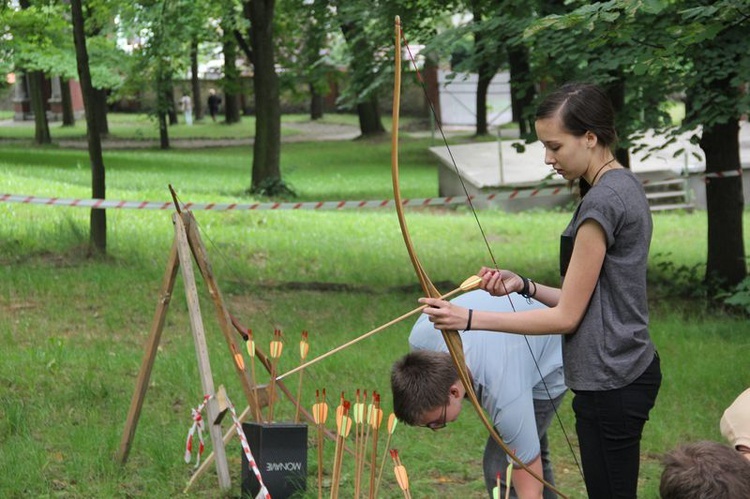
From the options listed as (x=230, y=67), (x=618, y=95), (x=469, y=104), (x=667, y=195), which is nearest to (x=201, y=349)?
(x=618, y=95)

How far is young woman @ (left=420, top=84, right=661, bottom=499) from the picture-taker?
114 inches

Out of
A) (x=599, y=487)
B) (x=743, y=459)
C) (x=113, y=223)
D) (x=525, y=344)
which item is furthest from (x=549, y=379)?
(x=113, y=223)

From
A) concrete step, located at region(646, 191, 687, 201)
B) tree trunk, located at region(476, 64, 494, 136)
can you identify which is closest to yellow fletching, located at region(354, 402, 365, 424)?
concrete step, located at region(646, 191, 687, 201)

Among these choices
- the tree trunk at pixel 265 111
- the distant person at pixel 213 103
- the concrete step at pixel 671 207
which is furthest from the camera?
the distant person at pixel 213 103

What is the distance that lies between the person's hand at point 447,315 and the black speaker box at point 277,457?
73.7 inches

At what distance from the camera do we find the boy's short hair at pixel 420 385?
331 cm

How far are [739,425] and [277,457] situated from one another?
2.28 m

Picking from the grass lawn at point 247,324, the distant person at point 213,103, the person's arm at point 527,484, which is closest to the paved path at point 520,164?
the grass lawn at point 247,324

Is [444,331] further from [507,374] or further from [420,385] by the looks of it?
[507,374]

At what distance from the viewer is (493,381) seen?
3412 millimetres

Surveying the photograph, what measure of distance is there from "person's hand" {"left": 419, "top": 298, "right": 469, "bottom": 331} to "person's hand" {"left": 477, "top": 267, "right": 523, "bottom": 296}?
28 cm

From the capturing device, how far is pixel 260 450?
464 cm

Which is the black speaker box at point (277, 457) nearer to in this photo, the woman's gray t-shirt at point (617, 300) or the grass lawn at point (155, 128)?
the woman's gray t-shirt at point (617, 300)

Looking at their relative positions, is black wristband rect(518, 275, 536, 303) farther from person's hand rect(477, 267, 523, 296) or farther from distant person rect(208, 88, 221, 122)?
distant person rect(208, 88, 221, 122)
